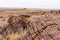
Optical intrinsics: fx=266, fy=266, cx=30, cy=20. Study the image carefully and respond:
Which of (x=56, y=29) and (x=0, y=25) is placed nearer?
(x=56, y=29)

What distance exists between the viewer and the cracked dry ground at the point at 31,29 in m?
10.5

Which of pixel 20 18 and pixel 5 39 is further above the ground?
pixel 20 18

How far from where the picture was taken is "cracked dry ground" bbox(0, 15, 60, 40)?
413 inches

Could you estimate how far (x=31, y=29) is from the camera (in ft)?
35.7

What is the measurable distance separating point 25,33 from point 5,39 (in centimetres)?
87

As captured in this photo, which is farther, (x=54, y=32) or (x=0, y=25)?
(x=0, y=25)

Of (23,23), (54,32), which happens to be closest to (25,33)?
(23,23)

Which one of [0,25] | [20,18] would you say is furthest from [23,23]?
[0,25]

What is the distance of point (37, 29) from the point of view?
1071cm

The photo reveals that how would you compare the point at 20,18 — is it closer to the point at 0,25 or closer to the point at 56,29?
the point at 0,25

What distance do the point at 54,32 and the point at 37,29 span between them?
2.27 ft

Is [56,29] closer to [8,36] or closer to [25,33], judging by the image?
[25,33]

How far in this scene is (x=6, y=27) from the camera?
11391 mm

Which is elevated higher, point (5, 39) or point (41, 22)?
point (41, 22)
